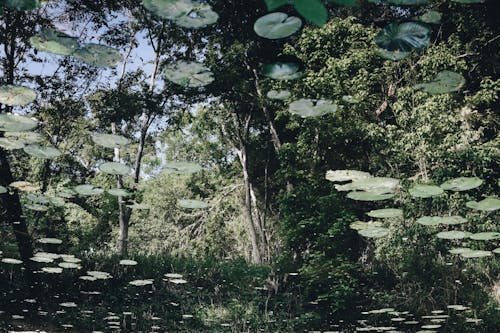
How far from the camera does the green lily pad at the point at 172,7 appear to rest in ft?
6.95

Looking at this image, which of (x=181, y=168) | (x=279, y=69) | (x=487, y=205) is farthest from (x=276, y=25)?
(x=487, y=205)

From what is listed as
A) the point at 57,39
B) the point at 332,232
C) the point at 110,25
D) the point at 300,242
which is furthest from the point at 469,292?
the point at 110,25

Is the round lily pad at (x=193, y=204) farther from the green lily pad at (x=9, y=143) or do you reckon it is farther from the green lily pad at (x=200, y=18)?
the green lily pad at (x=200, y=18)

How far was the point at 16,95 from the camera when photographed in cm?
325

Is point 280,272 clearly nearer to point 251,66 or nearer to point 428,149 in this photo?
point 428,149

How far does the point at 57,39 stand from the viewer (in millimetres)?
2551

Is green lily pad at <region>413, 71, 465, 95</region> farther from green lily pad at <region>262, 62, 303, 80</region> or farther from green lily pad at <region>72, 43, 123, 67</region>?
green lily pad at <region>72, 43, 123, 67</region>

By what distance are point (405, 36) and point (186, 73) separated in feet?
5.68

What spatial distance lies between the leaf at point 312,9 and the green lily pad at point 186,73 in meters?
1.67

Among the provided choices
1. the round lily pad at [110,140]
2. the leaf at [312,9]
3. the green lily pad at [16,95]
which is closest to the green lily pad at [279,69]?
the leaf at [312,9]

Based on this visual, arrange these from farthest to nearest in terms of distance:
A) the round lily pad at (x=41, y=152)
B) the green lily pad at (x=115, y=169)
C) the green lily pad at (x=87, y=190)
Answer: the green lily pad at (x=87, y=190)
the round lily pad at (x=41, y=152)
the green lily pad at (x=115, y=169)

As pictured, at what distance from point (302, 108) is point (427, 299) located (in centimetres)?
549

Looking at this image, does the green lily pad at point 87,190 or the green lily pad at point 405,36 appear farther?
the green lily pad at point 87,190

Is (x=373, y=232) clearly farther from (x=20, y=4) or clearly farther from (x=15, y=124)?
(x=20, y=4)
